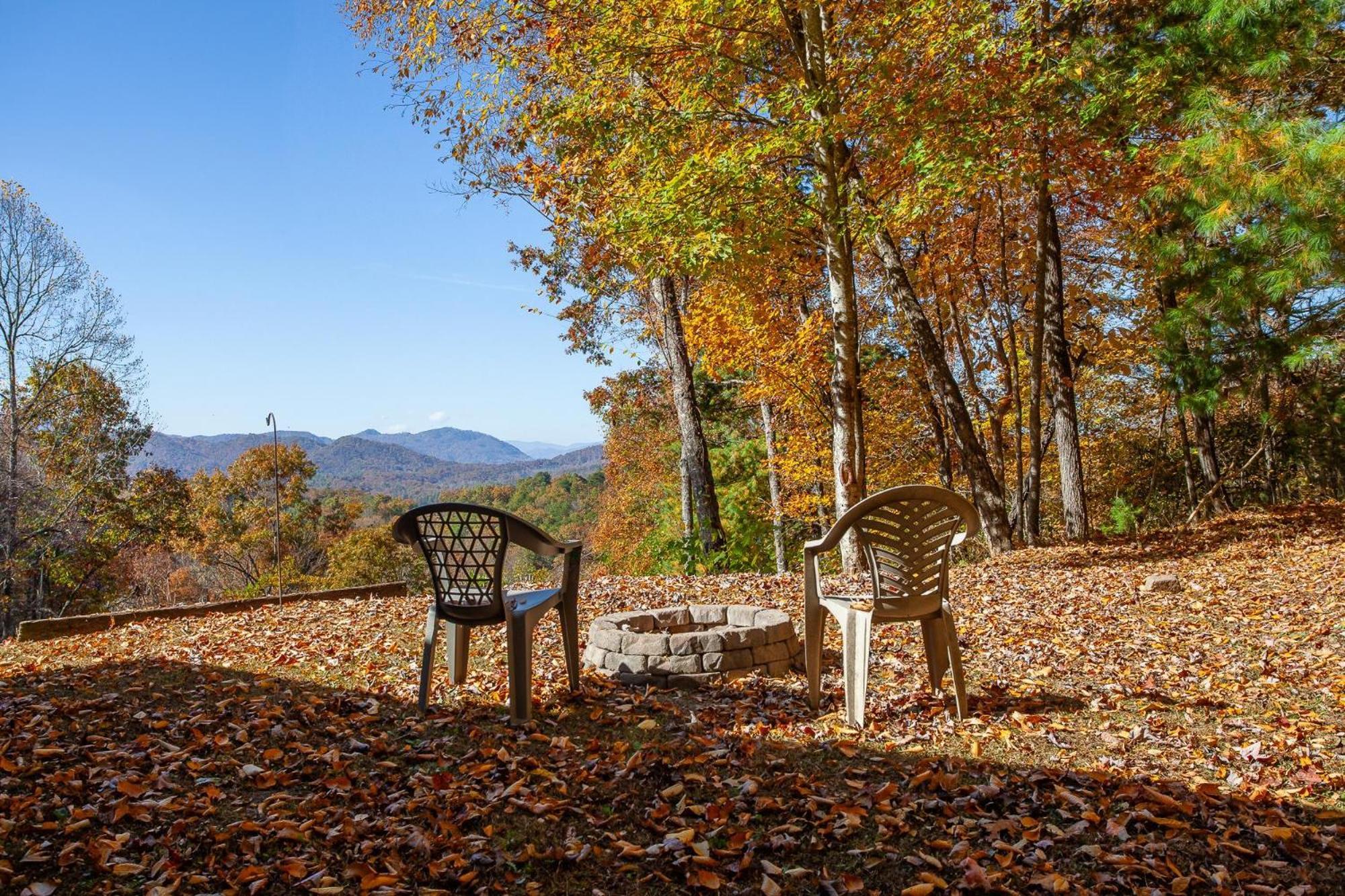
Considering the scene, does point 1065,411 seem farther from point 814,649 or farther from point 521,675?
point 521,675

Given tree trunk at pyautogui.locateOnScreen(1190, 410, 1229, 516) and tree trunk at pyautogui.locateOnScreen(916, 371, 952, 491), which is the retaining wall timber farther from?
tree trunk at pyautogui.locateOnScreen(1190, 410, 1229, 516)

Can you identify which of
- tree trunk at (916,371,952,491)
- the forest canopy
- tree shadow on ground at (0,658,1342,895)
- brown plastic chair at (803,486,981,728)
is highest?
the forest canopy

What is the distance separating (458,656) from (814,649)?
1.82 meters

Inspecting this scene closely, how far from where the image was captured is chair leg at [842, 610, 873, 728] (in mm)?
3535

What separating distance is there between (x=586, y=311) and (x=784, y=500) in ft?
17.2

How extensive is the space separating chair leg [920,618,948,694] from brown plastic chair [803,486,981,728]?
5 centimetres

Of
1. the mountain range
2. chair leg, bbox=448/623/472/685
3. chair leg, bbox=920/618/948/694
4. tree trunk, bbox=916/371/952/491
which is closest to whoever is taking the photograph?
chair leg, bbox=920/618/948/694

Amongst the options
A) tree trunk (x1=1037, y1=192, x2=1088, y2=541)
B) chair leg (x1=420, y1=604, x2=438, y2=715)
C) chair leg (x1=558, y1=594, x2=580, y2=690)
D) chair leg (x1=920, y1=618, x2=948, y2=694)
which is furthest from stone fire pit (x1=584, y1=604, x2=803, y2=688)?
tree trunk (x1=1037, y1=192, x2=1088, y2=541)

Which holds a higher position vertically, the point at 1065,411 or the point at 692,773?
the point at 1065,411

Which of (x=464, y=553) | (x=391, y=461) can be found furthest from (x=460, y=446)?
(x=464, y=553)

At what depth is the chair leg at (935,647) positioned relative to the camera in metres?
3.73

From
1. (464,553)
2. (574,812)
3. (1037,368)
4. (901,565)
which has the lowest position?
(574,812)

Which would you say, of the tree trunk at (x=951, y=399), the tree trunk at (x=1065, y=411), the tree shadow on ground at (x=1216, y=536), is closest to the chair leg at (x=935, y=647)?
the tree shadow on ground at (x=1216, y=536)

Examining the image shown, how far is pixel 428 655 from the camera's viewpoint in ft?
12.3
